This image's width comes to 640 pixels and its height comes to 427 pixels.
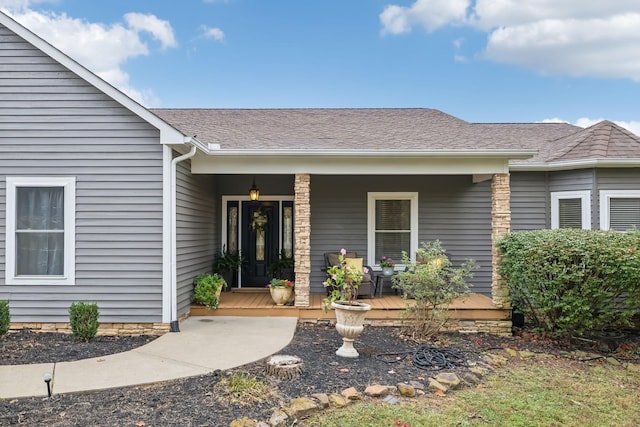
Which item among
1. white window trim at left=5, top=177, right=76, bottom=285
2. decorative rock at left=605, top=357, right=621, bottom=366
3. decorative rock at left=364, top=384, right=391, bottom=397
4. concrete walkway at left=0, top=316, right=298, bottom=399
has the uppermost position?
white window trim at left=5, top=177, right=76, bottom=285

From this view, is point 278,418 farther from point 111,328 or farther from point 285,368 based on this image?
point 111,328

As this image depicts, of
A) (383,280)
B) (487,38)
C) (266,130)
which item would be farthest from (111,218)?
(487,38)

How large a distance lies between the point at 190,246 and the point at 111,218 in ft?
4.40

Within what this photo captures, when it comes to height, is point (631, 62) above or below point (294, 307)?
above

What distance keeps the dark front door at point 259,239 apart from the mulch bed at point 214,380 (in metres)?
2.89

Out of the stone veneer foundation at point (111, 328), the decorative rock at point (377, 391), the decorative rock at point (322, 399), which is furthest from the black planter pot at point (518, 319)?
the stone veneer foundation at point (111, 328)

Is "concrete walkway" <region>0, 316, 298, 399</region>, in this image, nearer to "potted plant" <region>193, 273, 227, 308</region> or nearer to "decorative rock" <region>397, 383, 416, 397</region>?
"potted plant" <region>193, 273, 227, 308</region>

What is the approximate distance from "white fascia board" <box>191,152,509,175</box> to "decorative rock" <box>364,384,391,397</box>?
12.7 feet

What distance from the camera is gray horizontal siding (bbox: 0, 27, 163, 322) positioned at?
20.2 feet

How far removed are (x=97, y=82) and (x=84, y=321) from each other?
3.37 m

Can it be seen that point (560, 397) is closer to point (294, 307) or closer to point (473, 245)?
point (294, 307)

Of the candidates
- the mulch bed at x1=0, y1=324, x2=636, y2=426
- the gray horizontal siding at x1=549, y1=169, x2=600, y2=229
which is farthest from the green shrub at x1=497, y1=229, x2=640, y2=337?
the gray horizontal siding at x1=549, y1=169, x2=600, y2=229

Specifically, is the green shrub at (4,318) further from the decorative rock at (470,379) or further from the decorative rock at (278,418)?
the decorative rock at (470,379)

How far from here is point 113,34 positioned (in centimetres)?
1608
